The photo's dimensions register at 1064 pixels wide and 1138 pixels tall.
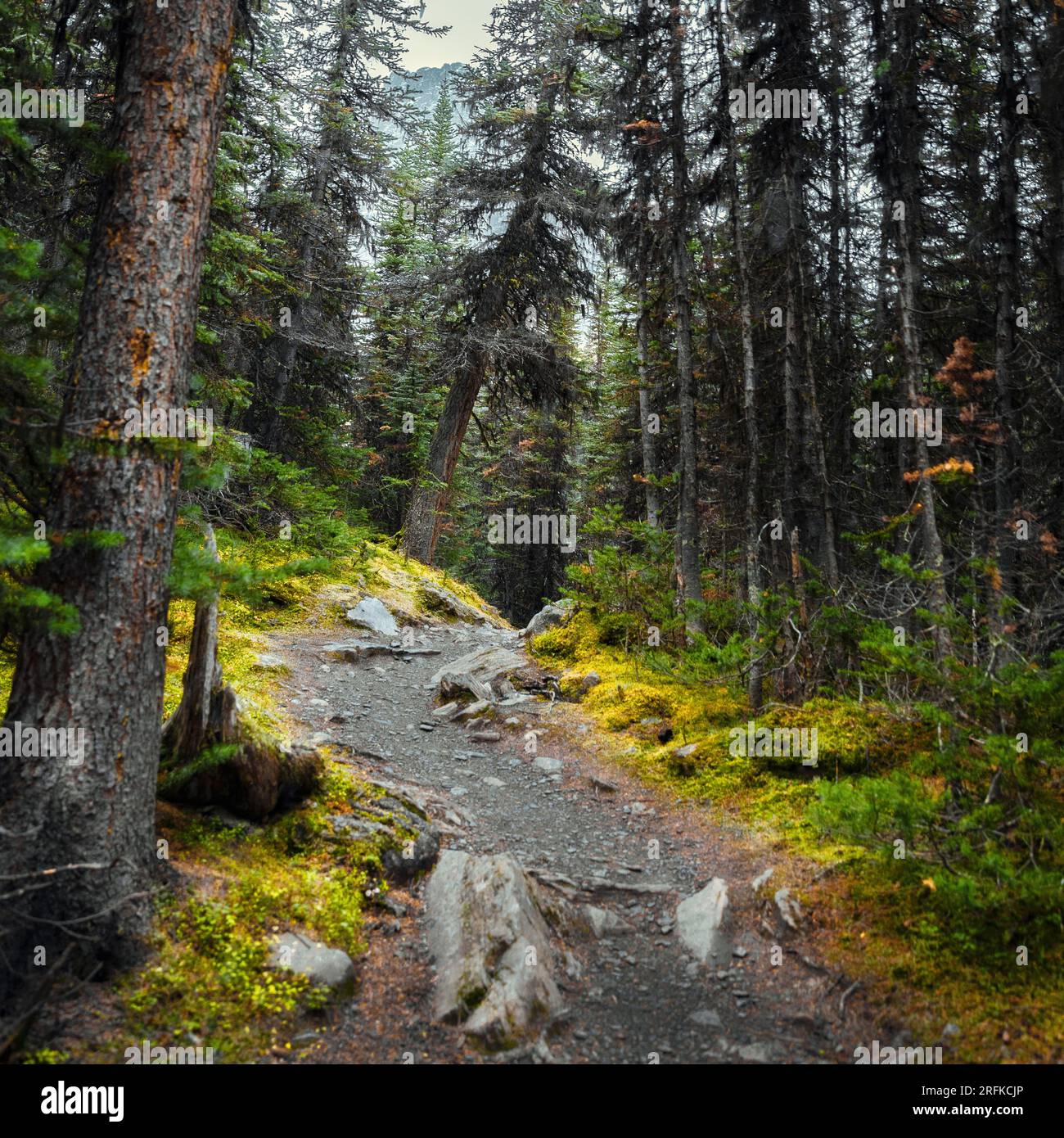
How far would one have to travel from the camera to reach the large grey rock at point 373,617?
13.1 meters

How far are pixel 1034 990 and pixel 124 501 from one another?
19.1 feet

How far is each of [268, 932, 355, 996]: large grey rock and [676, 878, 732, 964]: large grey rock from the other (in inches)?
93.8

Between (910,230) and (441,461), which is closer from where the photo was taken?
(910,230)

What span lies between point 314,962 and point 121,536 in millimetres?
2762

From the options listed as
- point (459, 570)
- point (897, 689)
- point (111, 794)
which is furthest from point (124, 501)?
point (459, 570)

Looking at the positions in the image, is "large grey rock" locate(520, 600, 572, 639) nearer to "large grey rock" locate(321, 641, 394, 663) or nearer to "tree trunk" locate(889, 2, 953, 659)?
"large grey rock" locate(321, 641, 394, 663)

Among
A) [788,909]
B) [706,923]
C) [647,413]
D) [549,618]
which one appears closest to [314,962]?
[706,923]

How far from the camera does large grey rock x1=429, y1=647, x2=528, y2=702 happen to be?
10.0m

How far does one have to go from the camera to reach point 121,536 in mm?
3609

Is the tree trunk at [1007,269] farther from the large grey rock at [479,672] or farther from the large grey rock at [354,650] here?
the large grey rock at [354,650]

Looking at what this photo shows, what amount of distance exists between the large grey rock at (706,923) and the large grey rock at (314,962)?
2382 mm

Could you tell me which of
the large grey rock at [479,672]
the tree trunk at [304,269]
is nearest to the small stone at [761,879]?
the large grey rock at [479,672]

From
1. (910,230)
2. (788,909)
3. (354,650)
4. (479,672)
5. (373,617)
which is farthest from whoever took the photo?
(373,617)

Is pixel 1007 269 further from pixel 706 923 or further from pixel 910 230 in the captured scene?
pixel 706 923
